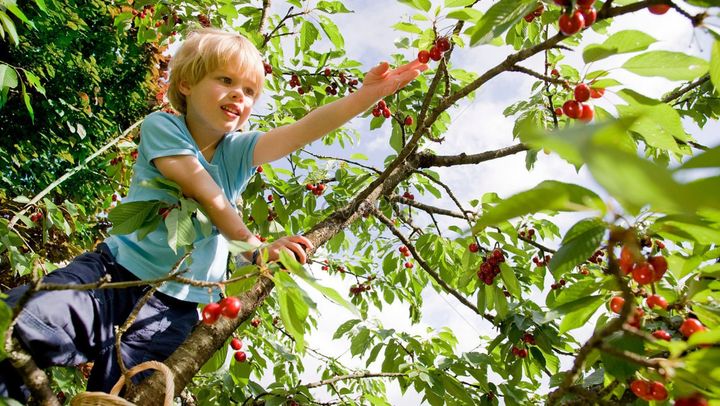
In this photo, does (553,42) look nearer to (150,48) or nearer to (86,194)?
(86,194)

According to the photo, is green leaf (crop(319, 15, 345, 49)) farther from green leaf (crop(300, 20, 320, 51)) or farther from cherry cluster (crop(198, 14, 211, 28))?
Result: cherry cluster (crop(198, 14, 211, 28))

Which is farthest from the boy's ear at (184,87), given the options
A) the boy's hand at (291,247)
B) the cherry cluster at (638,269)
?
the cherry cluster at (638,269)

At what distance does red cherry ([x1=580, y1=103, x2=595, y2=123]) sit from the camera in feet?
4.25

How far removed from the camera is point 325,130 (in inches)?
71.2

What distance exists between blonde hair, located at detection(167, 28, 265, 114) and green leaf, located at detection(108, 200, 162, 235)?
2.18 feet

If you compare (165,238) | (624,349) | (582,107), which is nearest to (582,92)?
(582,107)

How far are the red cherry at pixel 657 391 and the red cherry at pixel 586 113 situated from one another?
0.66 m

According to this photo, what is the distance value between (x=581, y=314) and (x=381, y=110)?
5.67ft

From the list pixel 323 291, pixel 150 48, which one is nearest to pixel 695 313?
pixel 323 291

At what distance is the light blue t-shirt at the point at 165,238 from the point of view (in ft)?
5.24

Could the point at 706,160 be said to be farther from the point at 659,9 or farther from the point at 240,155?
the point at 240,155

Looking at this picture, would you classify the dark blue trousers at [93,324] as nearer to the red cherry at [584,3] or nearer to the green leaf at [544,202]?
the green leaf at [544,202]

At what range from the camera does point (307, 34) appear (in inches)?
120

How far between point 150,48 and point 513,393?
35.0 ft
